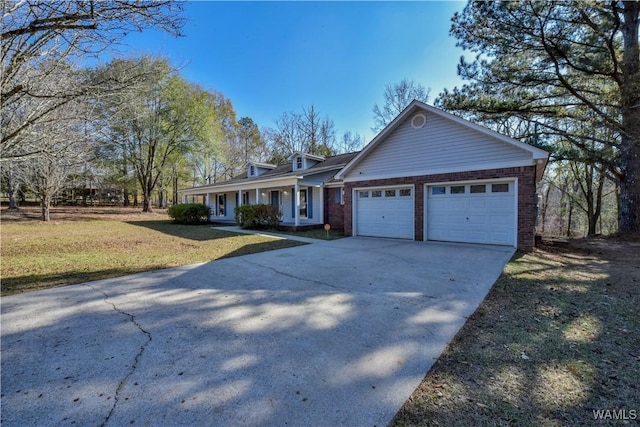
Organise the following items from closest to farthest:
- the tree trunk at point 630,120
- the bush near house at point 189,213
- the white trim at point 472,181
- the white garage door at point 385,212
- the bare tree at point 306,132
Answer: the white trim at point 472,181
the tree trunk at point 630,120
the white garage door at point 385,212
the bush near house at point 189,213
the bare tree at point 306,132

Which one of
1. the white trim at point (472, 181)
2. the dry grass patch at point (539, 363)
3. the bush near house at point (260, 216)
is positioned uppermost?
the white trim at point (472, 181)

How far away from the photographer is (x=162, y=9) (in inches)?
163

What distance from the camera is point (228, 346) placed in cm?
303

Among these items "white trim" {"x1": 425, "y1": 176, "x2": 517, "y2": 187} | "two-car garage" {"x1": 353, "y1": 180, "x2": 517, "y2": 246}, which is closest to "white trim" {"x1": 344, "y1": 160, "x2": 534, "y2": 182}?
"white trim" {"x1": 425, "y1": 176, "x2": 517, "y2": 187}

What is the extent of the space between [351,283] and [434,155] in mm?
7120

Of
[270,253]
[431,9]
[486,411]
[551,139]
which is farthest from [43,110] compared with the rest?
[551,139]

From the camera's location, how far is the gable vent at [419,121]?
10.7 metres

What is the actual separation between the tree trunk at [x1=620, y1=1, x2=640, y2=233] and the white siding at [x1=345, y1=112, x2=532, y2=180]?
187 inches

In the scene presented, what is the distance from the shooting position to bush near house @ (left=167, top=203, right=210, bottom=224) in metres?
18.5

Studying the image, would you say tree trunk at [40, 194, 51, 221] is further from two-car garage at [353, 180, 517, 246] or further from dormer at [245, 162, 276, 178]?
two-car garage at [353, 180, 517, 246]

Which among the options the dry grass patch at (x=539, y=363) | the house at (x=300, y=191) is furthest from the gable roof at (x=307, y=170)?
the dry grass patch at (x=539, y=363)

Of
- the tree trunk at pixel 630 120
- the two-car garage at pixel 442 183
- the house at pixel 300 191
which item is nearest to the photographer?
the two-car garage at pixel 442 183

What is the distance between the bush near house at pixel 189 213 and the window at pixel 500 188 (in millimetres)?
16360

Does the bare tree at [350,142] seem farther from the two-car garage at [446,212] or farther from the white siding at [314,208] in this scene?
the two-car garage at [446,212]
